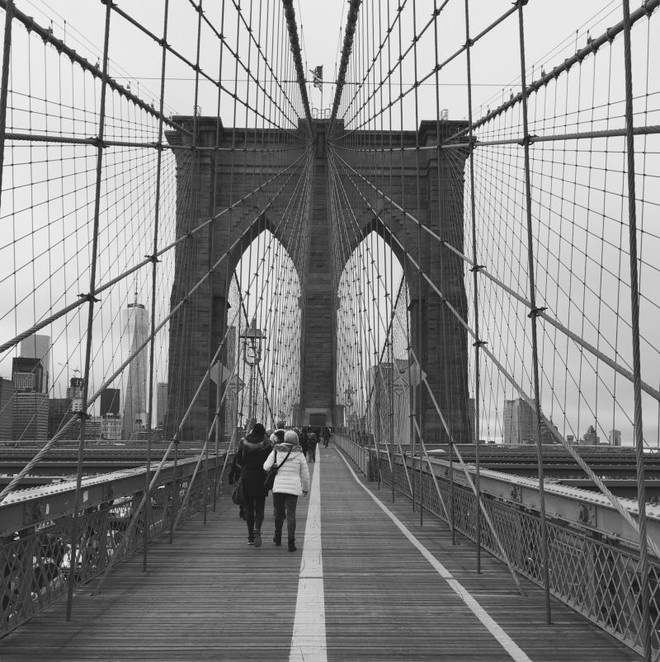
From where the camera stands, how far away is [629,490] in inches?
282

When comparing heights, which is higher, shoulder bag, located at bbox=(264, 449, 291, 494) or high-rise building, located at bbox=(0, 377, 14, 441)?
high-rise building, located at bbox=(0, 377, 14, 441)

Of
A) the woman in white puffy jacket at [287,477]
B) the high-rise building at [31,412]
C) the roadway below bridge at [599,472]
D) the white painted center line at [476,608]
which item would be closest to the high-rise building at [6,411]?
the high-rise building at [31,412]

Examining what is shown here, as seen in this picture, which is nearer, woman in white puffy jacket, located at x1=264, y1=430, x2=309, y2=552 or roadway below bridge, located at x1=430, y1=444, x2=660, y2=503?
roadway below bridge, located at x1=430, y1=444, x2=660, y2=503

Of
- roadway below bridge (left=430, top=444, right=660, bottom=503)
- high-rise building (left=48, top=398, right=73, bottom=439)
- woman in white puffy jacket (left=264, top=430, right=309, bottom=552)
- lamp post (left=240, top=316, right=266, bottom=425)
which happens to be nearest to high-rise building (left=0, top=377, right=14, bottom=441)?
high-rise building (left=48, top=398, right=73, bottom=439)

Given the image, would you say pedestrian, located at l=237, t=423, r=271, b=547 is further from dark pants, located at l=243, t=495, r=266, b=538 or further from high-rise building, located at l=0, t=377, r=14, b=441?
high-rise building, located at l=0, t=377, r=14, b=441

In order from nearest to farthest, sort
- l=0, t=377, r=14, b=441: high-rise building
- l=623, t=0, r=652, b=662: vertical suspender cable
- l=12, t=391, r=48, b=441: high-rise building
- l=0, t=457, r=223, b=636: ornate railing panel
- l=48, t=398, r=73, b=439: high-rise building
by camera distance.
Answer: l=623, t=0, r=652, b=662: vertical suspender cable, l=0, t=457, r=223, b=636: ornate railing panel, l=0, t=377, r=14, b=441: high-rise building, l=12, t=391, r=48, b=441: high-rise building, l=48, t=398, r=73, b=439: high-rise building

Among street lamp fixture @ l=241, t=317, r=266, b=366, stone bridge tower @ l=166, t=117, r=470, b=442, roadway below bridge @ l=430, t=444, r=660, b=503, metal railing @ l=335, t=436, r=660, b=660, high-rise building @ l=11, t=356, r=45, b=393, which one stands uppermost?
stone bridge tower @ l=166, t=117, r=470, b=442

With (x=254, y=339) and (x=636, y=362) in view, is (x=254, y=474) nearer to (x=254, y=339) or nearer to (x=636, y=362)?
(x=636, y=362)

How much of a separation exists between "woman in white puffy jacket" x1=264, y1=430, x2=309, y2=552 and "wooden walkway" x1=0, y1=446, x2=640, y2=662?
0.32 metres

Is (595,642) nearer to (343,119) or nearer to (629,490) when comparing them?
(629,490)

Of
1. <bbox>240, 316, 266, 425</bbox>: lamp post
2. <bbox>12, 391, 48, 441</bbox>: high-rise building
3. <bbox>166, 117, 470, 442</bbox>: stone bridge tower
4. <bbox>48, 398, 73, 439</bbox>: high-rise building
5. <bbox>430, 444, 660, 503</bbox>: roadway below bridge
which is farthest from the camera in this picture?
<bbox>166, 117, 470, 442</bbox>: stone bridge tower

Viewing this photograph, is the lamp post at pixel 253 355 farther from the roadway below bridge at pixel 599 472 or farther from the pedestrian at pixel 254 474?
the pedestrian at pixel 254 474

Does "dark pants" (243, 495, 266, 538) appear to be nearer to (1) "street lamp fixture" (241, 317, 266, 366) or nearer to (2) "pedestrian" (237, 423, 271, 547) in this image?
(2) "pedestrian" (237, 423, 271, 547)

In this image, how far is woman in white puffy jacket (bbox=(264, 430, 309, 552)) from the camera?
277 inches
